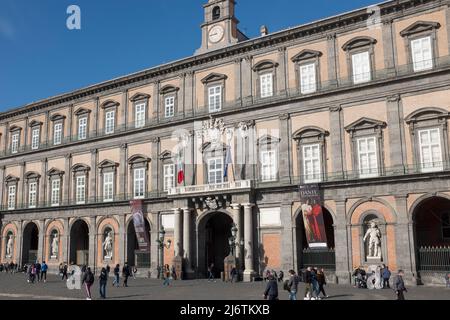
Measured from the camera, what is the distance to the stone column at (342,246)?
104 feet

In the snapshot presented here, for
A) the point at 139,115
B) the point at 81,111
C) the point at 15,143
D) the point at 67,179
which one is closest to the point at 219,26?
the point at 139,115

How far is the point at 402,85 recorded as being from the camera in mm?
31672

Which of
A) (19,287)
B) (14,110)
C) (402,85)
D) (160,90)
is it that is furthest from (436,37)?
(14,110)

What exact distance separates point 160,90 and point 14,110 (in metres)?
20.9

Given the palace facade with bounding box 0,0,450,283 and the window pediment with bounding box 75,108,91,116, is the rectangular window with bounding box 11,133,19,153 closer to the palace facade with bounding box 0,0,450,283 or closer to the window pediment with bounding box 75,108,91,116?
the palace facade with bounding box 0,0,450,283

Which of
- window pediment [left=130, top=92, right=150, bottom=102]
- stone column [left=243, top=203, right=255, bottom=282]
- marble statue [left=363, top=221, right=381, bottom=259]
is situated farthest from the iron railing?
window pediment [left=130, top=92, right=150, bottom=102]

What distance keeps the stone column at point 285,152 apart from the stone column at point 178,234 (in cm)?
871

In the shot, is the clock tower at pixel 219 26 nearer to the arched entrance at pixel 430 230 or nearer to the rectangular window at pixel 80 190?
the rectangular window at pixel 80 190

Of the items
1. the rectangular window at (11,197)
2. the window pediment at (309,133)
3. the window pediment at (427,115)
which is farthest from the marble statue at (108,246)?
the window pediment at (427,115)

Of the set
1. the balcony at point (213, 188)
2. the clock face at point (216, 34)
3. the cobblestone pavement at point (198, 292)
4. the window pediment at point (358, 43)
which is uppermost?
the clock face at point (216, 34)

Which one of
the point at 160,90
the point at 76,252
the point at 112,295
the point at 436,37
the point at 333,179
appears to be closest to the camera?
the point at 112,295

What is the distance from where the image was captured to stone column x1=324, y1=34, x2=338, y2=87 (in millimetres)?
34375

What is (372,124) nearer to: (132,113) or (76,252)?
(132,113)

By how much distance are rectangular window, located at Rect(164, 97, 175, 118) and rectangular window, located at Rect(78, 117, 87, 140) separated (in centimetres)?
991
